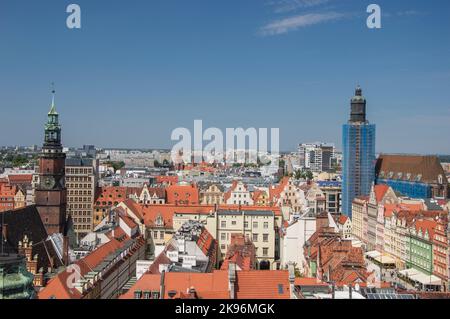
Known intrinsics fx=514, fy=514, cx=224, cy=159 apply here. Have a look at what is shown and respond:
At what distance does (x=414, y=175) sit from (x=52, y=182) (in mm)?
17065

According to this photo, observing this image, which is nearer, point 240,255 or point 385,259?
point 240,255

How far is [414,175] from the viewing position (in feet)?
79.9

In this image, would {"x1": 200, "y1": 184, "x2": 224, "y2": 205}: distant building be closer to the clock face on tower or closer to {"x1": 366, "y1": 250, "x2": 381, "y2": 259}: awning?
{"x1": 366, "y1": 250, "x2": 381, "y2": 259}: awning

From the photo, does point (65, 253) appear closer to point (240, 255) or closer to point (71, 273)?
point (71, 273)

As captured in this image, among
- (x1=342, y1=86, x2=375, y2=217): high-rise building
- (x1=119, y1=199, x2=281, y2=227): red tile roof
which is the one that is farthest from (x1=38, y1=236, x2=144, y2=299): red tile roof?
(x1=342, y1=86, x2=375, y2=217): high-rise building

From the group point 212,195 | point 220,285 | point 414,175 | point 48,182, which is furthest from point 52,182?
point 414,175

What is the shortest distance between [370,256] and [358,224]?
16.5 ft

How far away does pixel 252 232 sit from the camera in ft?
51.7

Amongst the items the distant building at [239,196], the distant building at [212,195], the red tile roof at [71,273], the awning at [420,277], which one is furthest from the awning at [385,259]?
the distant building at [212,195]

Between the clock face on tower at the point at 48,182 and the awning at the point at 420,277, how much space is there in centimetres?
986

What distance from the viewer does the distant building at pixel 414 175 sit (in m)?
23.1

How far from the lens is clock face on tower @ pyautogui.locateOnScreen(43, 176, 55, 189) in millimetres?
14233
